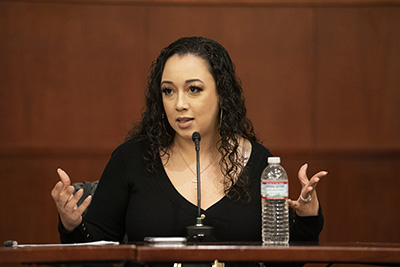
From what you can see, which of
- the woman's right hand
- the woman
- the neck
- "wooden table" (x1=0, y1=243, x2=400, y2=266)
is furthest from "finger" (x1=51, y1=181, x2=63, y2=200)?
the neck

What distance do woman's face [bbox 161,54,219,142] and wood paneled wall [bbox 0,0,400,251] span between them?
1.45 meters

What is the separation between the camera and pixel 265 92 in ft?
13.0

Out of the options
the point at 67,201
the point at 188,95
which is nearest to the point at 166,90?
the point at 188,95

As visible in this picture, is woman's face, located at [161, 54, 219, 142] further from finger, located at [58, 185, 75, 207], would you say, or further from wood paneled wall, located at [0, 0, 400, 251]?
wood paneled wall, located at [0, 0, 400, 251]

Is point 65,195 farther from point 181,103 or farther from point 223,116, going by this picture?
point 223,116

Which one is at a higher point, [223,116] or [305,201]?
[223,116]

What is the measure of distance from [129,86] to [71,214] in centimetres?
193

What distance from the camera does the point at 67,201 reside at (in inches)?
81.1

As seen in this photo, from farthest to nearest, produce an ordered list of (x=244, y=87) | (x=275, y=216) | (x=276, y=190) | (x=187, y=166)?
1. (x=244, y=87)
2. (x=187, y=166)
3. (x=275, y=216)
4. (x=276, y=190)

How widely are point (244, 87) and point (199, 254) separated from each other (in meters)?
2.48

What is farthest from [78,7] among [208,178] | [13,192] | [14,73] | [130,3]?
[208,178]

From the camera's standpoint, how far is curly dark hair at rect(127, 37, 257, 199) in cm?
254

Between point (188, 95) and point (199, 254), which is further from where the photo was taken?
point (188, 95)

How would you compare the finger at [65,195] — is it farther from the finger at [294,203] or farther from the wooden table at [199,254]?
the finger at [294,203]
